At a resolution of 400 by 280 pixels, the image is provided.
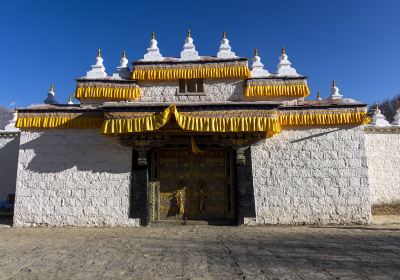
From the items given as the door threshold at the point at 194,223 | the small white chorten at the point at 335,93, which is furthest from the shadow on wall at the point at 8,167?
the small white chorten at the point at 335,93

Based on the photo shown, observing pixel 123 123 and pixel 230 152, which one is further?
pixel 230 152

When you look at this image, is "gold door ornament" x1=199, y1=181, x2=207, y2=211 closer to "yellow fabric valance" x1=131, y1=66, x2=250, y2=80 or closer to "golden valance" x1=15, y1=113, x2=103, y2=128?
"yellow fabric valance" x1=131, y1=66, x2=250, y2=80

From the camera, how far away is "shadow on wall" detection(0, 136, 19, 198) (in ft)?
36.4

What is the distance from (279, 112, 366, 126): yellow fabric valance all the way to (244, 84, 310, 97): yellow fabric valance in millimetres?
777

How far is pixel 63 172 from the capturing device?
8117mm

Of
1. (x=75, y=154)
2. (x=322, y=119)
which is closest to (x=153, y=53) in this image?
(x=75, y=154)

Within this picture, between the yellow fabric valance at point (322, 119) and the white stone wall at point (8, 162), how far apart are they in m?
9.84

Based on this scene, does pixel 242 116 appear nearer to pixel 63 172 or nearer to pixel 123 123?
pixel 123 123

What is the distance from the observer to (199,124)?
739 cm

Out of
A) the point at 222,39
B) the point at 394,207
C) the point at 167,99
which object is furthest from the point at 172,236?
the point at 394,207

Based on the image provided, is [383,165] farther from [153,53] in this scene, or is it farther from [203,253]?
[153,53]

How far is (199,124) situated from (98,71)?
3851 millimetres

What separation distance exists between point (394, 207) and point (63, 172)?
10.9 meters

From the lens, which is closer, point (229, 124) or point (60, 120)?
point (229, 124)
